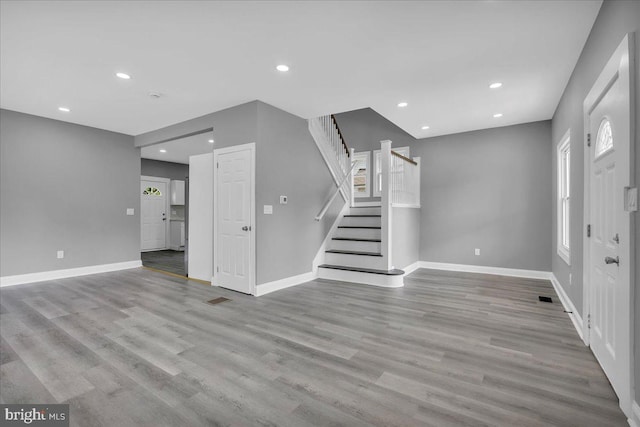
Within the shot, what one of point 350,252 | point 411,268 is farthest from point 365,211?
point 411,268

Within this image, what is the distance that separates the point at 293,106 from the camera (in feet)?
15.1

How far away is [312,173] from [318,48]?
2.55 metres

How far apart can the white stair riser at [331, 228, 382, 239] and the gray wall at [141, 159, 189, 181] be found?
20.2ft

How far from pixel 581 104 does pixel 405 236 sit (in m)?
3.26

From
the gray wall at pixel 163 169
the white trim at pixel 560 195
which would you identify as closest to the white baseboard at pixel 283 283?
the white trim at pixel 560 195

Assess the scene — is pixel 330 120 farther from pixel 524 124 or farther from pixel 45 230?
pixel 45 230

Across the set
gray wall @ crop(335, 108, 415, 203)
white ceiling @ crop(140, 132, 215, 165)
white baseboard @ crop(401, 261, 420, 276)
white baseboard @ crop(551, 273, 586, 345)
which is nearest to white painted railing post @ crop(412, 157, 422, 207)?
gray wall @ crop(335, 108, 415, 203)

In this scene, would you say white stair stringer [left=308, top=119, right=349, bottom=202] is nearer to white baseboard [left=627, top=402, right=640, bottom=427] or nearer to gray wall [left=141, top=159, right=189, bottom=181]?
white baseboard [left=627, top=402, right=640, bottom=427]

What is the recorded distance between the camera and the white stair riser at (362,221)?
6.01 m

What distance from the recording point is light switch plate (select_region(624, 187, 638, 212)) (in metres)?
1.63

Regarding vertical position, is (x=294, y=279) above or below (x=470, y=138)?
below

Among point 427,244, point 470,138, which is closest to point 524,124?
point 470,138

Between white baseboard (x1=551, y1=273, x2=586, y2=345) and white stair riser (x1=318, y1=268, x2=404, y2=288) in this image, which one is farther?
white stair riser (x1=318, y1=268, x2=404, y2=288)

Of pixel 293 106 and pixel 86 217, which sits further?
pixel 86 217
